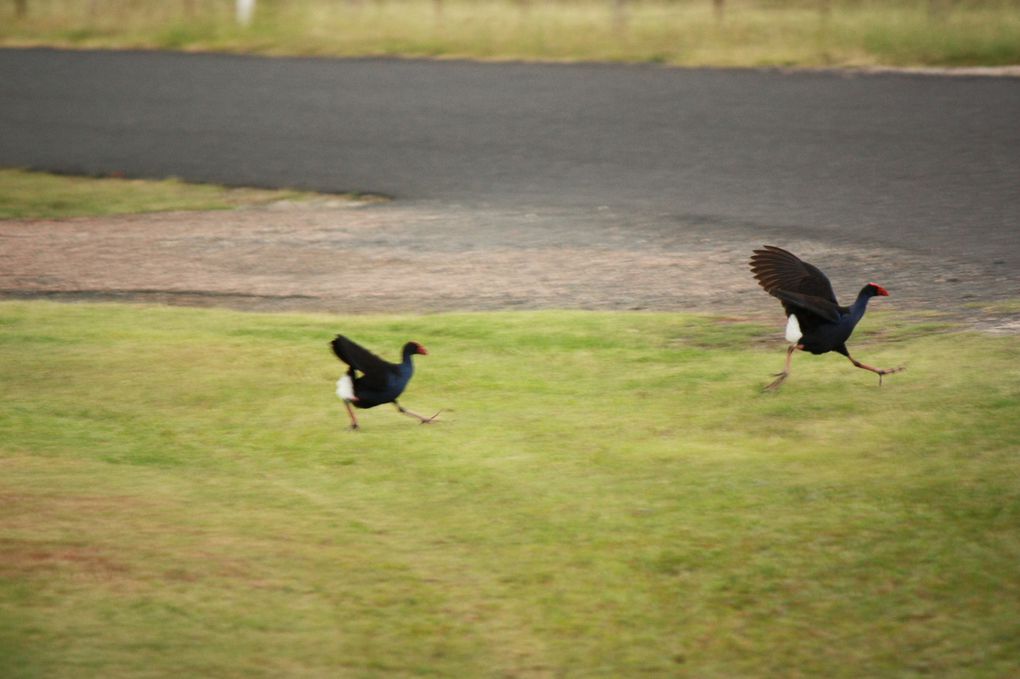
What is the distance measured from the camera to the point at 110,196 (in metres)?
13.7

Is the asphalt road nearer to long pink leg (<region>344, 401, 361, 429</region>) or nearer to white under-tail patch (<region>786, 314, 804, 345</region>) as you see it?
white under-tail patch (<region>786, 314, 804, 345</region>)

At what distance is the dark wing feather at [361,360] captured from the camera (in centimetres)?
544

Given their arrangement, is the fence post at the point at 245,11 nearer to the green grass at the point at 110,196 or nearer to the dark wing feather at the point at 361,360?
the green grass at the point at 110,196

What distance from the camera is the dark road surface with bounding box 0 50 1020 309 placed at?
11.5 metres

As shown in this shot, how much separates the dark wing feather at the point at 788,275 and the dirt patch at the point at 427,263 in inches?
75.4

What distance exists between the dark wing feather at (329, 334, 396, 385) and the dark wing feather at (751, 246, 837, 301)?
1.71 m

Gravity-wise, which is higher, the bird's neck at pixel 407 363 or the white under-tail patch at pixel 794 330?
the white under-tail patch at pixel 794 330

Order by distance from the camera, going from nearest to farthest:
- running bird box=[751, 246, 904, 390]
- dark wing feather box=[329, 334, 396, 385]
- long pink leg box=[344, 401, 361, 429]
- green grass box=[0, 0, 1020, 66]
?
dark wing feather box=[329, 334, 396, 385]
long pink leg box=[344, 401, 361, 429]
running bird box=[751, 246, 904, 390]
green grass box=[0, 0, 1020, 66]

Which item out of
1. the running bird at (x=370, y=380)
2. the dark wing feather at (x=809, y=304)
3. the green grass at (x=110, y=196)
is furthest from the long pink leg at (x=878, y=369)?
the green grass at (x=110, y=196)

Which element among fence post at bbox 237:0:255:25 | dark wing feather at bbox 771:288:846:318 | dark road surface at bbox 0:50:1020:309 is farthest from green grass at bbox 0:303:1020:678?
fence post at bbox 237:0:255:25

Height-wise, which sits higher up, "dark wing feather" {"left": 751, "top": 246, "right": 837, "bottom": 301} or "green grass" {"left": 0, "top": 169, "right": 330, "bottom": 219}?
"dark wing feather" {"left": 751, "top": 246, "right": 837, "bottom": 301}

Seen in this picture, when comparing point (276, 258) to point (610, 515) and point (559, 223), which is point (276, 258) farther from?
point (610, 515)

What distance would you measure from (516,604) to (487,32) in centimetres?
2174

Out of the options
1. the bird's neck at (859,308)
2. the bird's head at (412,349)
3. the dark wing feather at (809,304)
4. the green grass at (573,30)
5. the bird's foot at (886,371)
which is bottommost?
the bird's foot at (886,371)
